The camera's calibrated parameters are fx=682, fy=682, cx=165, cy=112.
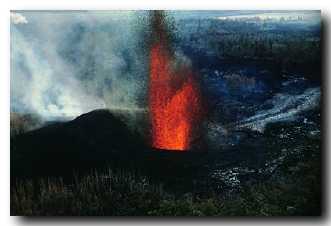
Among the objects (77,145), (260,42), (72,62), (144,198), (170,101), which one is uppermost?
(260,42)

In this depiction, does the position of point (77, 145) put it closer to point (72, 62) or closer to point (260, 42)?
point (72, 62)

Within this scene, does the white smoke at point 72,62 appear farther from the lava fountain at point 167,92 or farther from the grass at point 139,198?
the grass at point 139,198

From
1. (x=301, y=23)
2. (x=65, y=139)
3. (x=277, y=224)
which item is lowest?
(x=277, y=224)

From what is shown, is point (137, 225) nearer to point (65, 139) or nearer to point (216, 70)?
point (65, 139)

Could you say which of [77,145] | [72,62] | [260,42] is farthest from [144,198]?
[260,42]

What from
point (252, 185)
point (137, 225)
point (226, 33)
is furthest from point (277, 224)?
point (226, 33)

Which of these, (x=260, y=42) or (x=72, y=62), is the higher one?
(x=260, y=42)

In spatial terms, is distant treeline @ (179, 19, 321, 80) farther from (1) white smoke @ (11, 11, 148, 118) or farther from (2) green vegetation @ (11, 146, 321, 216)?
(2) green vegetation @ (11, 146, 321, 216)

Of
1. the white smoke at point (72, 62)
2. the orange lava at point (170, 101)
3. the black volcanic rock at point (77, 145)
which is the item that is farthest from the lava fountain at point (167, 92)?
the black volcanic rock at point (77, 145)
